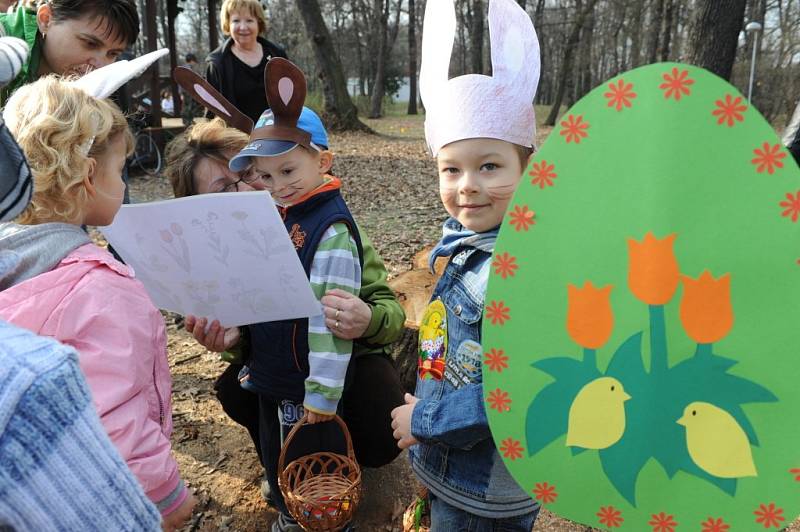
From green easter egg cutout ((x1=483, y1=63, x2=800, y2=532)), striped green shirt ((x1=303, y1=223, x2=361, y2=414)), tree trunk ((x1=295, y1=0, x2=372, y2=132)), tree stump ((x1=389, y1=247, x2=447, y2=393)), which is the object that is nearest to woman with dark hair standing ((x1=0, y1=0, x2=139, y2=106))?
striped green shirt ((x1=303, y1=223, x2=361, y2=414))

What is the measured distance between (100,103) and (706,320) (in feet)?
4.48

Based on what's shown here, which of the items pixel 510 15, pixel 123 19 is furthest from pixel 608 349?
pixel 123 19

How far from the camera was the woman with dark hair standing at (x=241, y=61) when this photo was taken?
5.36m

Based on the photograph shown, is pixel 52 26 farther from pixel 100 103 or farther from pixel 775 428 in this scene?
pixel 775 428

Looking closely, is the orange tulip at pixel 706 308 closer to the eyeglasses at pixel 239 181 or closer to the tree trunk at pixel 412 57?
the eyeglasses at pixel 239 181

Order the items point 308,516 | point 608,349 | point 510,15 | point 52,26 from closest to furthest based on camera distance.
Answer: point 608,349
point 510,15
point 308,516
point 52,26

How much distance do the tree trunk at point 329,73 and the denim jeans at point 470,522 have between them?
13708 millimetres

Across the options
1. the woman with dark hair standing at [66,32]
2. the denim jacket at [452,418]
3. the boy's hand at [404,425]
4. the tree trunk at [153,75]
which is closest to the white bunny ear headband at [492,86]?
the denim jacket at [452,418]

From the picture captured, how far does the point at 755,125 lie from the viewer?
3.09ft

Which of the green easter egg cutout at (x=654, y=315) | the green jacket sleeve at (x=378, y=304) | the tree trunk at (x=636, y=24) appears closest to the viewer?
the green easter egg cutout at (x=654, y=315)

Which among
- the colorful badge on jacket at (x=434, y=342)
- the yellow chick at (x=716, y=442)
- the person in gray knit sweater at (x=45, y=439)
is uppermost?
the person in gray knit sweater at (x=45, y=439)

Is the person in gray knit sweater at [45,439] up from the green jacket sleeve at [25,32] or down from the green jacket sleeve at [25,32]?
down

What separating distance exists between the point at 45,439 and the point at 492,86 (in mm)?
1128

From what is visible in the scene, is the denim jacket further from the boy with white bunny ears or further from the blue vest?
the blue vest
